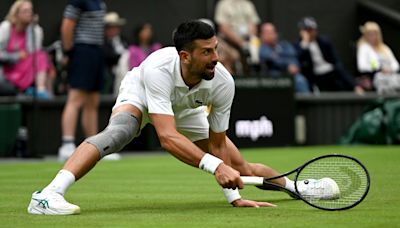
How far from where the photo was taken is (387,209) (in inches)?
316

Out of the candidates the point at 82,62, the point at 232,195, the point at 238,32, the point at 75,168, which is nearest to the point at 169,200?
the point at 232,195

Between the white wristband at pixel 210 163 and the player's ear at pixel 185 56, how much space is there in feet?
2.66

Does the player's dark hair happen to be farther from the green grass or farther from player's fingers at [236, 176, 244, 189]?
the green grass

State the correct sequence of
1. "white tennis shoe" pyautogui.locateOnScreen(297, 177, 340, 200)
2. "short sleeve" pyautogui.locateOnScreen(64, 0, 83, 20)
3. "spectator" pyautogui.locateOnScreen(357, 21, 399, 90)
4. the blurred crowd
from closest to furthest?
"white tennis shoe" pyautogui.locateOnScreen(297, 177, 340, 200) → "short sleeve" pyautogui.locateOnScreen(64, 0, 83, 20) → the blurred crowd → "spectator" pyautogui.locateOnScreen(357, 21, 399, 90)

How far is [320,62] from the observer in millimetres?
→ 20688

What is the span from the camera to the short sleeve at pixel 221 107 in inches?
330

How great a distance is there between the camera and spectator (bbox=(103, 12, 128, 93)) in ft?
63.9

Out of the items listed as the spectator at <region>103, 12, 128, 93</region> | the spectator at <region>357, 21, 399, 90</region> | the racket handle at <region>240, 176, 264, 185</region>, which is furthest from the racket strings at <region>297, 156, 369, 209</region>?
the spectator at <region>357, 21, 399, 90</region>

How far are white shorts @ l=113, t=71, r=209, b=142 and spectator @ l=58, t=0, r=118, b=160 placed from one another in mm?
6017

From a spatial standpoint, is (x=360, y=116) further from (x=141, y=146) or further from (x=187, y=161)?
(x=187, y=161)

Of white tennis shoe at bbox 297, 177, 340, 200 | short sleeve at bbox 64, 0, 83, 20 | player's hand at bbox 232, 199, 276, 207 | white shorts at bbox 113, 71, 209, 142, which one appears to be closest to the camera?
white tennis shoe at bbox 297, 177, 340, 200

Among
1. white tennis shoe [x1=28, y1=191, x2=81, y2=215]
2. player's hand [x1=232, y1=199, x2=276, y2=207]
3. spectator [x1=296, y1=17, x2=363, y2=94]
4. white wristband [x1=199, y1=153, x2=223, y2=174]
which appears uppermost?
white wristband [x1=199, y1=153, x2=223, y2=174]

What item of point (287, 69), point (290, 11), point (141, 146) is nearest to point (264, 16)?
point (290, 11)

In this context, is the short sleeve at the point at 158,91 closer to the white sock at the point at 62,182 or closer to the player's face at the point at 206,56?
the player's face at the point at 206,56
